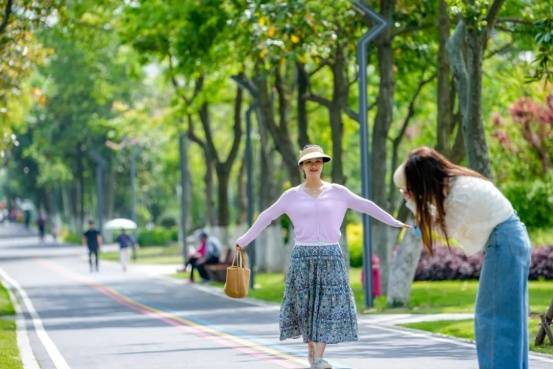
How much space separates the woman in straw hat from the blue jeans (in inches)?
163

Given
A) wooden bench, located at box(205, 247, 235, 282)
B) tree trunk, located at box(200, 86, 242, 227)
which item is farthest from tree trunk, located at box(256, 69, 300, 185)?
tree trunk, located at box(200, 86, 242, 227)

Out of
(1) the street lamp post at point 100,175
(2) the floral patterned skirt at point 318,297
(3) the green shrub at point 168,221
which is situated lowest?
(2) the floral patterned skirt at point 318,297

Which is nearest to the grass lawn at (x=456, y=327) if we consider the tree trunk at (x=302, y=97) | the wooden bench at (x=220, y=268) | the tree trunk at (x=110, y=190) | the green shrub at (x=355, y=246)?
the tree trunk at (x=302, y=97)

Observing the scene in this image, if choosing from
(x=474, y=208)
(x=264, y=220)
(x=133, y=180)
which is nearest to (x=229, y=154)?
(x=133, y=180)

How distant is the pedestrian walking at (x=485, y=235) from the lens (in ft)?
29.1

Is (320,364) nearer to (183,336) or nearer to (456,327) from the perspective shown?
(456,327)

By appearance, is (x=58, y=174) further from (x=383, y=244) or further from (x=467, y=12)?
(x=467, y=12)

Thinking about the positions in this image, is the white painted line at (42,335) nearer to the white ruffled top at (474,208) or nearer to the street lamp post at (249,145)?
the street lamp post at (249,145)

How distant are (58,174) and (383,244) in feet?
200

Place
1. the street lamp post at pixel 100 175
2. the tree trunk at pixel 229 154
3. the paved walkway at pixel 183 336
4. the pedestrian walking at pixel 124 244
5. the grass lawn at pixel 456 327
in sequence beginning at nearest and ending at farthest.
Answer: the paved walkway at pixel 183 336
the grass lawn at pixel 456 327
the tree trunk at pixel 229 154
the pedestrian walking at pixel 124 244
the street lamp post at pixel 100 175

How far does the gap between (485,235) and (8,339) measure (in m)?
12.8

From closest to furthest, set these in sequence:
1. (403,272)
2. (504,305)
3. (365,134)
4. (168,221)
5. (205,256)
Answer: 1. (504,305)
2. (365,134)
3. (403,272)
4. (205,256)
5. (168,221)

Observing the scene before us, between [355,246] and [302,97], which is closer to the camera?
[302,97]

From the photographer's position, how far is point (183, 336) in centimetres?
2084
